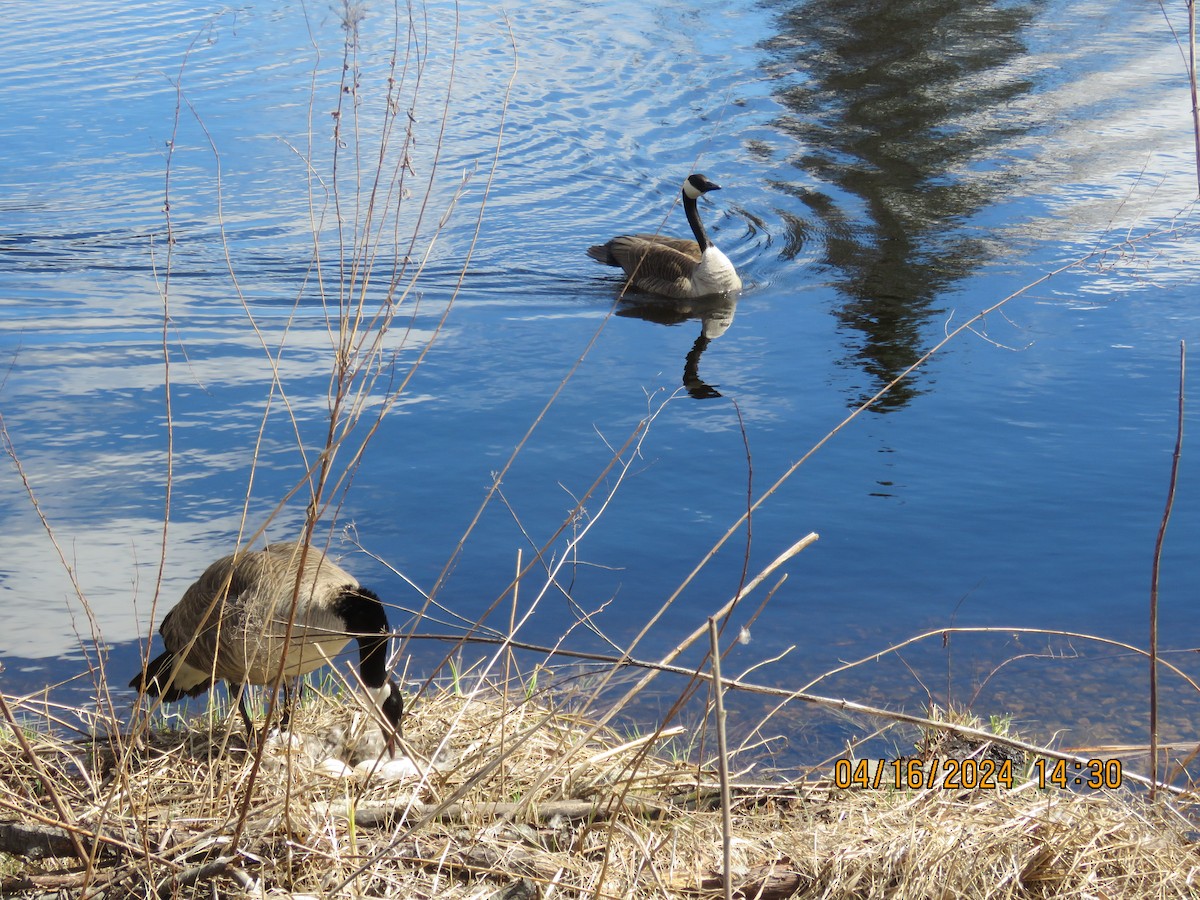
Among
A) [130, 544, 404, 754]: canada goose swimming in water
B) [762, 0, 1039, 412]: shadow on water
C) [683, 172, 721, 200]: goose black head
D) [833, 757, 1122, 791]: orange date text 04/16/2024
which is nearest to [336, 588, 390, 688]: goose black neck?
[130, 544, 404, 754]: canada goose swimming in water

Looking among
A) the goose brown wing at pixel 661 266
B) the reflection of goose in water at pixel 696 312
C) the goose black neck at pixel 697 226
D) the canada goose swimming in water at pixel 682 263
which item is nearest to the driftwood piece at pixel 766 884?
the reflection of goose in water at pixel 696 312

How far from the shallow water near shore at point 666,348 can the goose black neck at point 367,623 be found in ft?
1.67

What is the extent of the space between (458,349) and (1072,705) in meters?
5.56

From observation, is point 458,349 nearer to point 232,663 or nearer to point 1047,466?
point 1047,466

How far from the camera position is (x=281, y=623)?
3.58 metres

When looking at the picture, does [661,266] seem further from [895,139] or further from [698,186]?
[895,139]

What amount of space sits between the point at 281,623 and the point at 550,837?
1022 mm

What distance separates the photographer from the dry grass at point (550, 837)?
2.93 metres

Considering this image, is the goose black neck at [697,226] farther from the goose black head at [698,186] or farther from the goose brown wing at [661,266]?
the goose brown wing at [661,266]

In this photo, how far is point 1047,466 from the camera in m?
6.96

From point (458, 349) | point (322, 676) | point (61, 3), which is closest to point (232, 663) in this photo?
point (322, 676)

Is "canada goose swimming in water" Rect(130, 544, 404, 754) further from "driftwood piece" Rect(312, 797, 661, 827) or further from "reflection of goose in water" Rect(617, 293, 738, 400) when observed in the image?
"reflection of goose in water" Rect(617, 293, 738, 400)

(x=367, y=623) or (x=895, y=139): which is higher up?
(x=367, y=623)

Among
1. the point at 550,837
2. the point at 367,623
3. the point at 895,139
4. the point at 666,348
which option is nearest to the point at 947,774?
the point at 550,837
